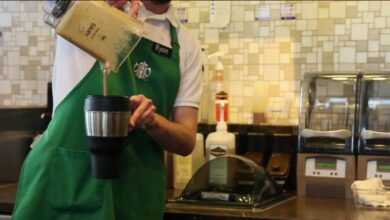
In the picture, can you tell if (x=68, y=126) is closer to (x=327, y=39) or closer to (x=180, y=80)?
(x=180, y=80)

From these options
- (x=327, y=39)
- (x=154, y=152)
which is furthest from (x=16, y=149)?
(x=327, y=39)

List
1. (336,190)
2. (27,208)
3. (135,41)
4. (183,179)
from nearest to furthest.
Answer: (135,41) → (27,208) → (336,190) → (183,179)

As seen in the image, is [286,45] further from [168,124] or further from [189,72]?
[168,124]

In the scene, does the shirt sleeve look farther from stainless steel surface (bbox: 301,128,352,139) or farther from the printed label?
stainless steel surface (bbox: 301,128,352,139)

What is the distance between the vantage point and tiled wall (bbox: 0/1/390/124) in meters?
2.15

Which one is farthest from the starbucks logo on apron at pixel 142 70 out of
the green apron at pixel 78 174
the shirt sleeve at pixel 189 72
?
the shirt sleeve at pixel 189 72

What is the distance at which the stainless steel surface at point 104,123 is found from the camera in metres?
1.11

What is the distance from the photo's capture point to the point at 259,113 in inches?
86.9

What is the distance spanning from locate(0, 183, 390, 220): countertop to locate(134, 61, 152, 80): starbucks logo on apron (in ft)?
1.41

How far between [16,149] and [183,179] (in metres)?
0.64

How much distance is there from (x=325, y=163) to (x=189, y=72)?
63 cm

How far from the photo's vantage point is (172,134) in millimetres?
1392

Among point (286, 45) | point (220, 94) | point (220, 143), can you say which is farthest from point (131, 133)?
point (286, 45)

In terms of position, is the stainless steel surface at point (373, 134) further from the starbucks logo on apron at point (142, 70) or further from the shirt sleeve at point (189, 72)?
the starbucks logo on apron at point (142, 70)
